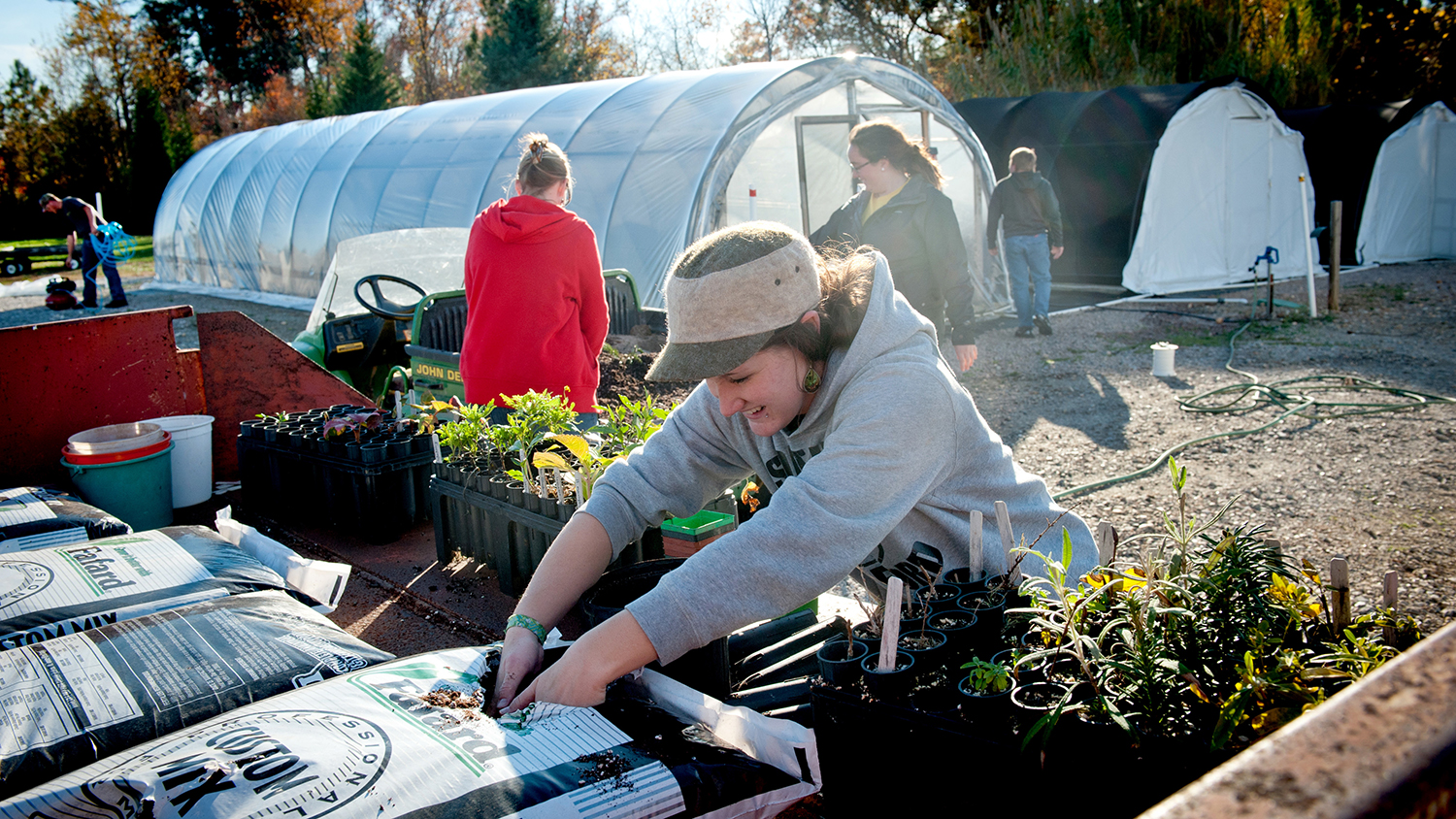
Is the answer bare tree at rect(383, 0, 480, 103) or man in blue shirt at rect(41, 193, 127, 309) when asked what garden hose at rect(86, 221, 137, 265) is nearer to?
man in blue shirt at rect(41, 193, 127, 309)

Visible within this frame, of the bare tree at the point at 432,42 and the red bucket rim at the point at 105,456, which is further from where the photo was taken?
the bare tree at the point at 432,42

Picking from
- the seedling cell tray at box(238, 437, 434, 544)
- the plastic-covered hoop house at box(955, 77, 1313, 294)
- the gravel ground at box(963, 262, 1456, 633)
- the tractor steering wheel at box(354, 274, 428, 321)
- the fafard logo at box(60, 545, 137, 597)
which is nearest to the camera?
the fafard logo at box(60, 545, 137, 597)

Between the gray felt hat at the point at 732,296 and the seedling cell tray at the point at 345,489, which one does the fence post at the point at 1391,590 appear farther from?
the seedling cell tray at the point at 345,489

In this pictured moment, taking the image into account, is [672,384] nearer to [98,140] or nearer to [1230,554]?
[1230,554]

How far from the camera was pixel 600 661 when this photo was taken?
1.47 metres

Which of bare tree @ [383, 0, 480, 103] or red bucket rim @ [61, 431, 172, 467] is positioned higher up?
bare tree @ [383, 0, 480, 103]

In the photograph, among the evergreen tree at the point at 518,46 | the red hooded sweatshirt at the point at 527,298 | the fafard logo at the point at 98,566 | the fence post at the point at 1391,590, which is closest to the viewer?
the fence post at the point at 1391,590

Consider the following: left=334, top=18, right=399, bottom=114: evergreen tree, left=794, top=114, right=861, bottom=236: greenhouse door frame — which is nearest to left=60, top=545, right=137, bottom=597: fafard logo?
left=794, top=114, right=861, bottom=236: greenhouse door frame

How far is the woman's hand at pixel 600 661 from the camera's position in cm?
146

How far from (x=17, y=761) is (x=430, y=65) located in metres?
37.5

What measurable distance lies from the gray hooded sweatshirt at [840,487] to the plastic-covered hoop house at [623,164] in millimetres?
6959

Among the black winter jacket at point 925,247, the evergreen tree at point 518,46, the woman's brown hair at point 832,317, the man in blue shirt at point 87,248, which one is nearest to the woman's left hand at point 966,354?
the black winter jacket at point 925,247

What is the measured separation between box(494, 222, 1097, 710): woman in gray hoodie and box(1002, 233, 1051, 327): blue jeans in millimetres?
7689

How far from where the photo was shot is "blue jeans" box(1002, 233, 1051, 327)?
355 inches
